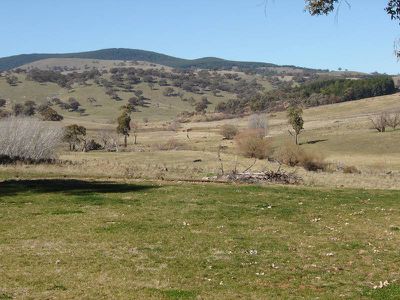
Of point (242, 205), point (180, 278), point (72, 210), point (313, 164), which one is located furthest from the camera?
point (313, 164)

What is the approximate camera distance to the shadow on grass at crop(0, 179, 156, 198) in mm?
27413

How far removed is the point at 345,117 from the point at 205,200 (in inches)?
4995

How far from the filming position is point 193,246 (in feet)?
51.4

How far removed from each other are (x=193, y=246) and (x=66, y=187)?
50.2ft

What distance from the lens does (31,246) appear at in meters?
15.4

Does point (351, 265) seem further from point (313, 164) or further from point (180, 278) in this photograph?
point (313, 164)

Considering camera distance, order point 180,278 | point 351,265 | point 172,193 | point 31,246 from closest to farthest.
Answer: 1. point 180,278
2. point 351,265
3. point 31,246
4. point 172,193

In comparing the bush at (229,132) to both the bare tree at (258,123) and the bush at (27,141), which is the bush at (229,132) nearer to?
the bare tree at (258,123)

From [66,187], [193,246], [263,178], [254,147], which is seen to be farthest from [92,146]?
[193,246]

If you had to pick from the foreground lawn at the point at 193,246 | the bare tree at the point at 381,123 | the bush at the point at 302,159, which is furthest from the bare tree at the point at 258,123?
the foreground lawn at the point at 193,246

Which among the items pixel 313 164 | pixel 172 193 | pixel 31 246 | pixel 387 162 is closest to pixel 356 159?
pixel 387 162

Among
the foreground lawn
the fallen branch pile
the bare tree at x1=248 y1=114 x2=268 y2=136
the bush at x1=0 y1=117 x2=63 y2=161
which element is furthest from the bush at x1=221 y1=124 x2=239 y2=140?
the foreground lawn

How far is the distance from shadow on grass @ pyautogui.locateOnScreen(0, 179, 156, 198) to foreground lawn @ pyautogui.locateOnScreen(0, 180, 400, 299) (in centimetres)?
42

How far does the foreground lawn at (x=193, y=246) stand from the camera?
11.7m
